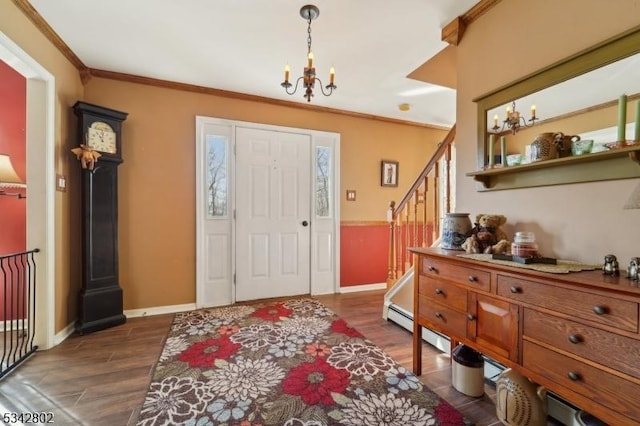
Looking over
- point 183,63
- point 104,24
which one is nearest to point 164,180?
point 183,63

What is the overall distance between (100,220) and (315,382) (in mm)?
2462

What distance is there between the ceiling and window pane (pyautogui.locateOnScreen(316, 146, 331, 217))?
2.85 ft

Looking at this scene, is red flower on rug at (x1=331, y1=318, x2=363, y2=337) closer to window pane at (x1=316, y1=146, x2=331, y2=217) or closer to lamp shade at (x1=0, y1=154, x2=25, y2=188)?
window pane at (x1=316, y1=146, x2=331, y2=217)

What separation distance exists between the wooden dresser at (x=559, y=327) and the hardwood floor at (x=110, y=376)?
511 mm

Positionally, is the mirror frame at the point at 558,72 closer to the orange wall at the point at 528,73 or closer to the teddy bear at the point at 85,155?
the orange wall at the point at 528,73

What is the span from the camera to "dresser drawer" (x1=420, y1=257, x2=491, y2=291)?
1.50 meters

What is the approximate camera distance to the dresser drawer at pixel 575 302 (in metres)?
0.98

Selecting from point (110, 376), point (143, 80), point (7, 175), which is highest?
point (143, 80)

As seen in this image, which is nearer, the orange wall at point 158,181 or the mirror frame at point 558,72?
the mirror frame at point 558,72

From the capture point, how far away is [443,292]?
1.76 metres

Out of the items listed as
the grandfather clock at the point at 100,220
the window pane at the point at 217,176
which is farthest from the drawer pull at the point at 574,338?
the grandfather clock at the point at 100,220

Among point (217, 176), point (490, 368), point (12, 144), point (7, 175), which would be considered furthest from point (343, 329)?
point (12, 144)

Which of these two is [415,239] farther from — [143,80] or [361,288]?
[143,80]

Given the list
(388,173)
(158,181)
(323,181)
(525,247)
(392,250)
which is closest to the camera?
(525,247)
